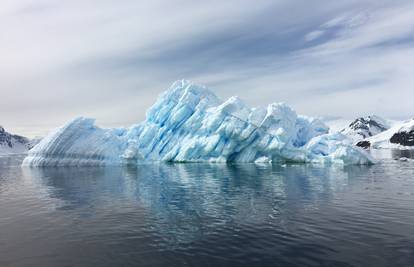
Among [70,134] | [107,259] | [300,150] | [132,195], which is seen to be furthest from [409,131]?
[107,259]

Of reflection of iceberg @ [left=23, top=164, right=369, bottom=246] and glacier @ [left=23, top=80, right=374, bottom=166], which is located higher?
glacier @ [left=23, top=80, right=374, bottom=166]

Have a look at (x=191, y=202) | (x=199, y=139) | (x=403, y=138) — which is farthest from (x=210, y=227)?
(x=403, y=138)

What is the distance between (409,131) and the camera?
175 m

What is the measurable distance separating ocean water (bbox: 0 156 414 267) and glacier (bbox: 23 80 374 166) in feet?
83.4

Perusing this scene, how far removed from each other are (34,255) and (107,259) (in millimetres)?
2797

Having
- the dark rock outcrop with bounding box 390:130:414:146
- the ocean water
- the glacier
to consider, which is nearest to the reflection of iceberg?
the ocean water

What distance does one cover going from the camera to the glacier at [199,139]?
53.8m

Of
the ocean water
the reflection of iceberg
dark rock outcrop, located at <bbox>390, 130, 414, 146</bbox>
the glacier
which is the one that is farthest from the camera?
dark rock outcrop, located at <bbox>390, 130, 414, 146</bbox>

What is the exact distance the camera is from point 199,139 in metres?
60.7

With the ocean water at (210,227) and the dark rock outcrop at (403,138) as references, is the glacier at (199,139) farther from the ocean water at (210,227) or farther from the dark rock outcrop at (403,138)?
the dark rock outcrop at (403,138)

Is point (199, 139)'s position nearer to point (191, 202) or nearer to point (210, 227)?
point (191, 202)

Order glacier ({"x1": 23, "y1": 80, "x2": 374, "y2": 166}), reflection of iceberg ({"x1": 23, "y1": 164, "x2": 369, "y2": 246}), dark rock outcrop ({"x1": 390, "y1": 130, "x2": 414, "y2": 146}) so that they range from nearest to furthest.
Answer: reflection of iceberg ({"x1": 23, "y1": 164, "x2": 369, "y2": 246})
glacier ({"x1": 23, "y1": 80, "x2": 374, "y2": 166})
dark rock outcrop ({"x1": 390, "y1": 130, "x2": 414, "y2": 146})

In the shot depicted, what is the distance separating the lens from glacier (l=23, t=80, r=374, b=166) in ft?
176

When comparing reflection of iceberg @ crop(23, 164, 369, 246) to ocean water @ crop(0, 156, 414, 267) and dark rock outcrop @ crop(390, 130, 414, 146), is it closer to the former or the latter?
ocean water @ crop(0, 156, 414, 267)
